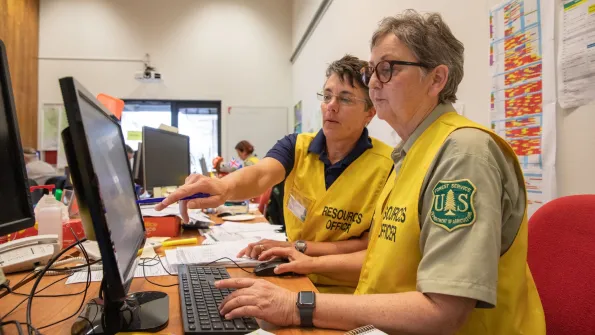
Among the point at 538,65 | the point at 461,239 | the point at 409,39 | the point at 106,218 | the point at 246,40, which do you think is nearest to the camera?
the point at 106,218

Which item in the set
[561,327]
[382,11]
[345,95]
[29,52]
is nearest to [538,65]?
[345,95]

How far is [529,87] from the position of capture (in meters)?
1.36

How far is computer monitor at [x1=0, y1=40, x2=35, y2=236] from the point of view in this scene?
29.9 inches

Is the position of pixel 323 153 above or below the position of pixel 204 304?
above

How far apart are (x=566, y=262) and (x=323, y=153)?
89 cm

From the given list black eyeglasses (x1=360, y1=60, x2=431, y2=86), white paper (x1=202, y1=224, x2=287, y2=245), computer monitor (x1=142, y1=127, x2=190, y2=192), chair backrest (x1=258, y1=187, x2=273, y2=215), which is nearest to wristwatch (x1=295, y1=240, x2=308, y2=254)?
white paper (x1=202, y1=224, x2=287, y2=245)

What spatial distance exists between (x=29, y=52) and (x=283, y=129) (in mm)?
4143

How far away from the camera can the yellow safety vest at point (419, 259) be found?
81 cm

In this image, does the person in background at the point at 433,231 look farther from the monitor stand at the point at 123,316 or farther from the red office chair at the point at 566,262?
the monitor stand at the point at 123,316

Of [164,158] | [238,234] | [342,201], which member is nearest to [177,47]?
[164,158]

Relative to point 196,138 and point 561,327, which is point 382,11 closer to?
point 561,327

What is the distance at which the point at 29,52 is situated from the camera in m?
6.11

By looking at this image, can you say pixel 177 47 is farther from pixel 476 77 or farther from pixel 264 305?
pixel 264 305

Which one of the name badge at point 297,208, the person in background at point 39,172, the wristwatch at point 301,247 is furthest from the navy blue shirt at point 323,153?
the person in background at point 39,172
